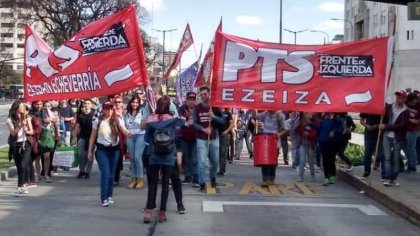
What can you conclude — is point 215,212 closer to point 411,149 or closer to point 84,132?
point 84,132

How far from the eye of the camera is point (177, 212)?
33.7ft

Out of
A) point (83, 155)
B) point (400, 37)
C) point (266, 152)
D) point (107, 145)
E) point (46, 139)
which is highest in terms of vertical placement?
point (400, 37)

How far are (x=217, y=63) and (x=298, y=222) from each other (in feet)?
11.5

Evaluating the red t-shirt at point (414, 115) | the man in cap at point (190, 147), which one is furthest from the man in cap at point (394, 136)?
the man in cap at point (190, 147)

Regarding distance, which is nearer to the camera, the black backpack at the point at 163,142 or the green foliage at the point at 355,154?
the black backpack at the point at 163,142

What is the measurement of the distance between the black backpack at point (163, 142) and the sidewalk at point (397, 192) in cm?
335

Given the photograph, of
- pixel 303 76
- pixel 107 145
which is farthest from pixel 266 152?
pixel 107 145

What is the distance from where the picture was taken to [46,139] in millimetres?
13812

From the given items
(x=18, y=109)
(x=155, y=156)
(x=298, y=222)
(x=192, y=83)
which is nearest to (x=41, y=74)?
(x=18, y=109)

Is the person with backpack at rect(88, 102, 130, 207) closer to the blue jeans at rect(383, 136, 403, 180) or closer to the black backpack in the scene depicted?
the black backpack

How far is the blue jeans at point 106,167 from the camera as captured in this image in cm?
1072

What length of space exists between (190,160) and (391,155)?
3.54 m

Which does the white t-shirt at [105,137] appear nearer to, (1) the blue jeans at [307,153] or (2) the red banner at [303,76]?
(2) the red banner at [303,76]

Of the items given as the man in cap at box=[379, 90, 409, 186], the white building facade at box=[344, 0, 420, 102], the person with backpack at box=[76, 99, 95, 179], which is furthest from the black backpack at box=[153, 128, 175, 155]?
the white building facade at box=[344, 0, 420, 102]
